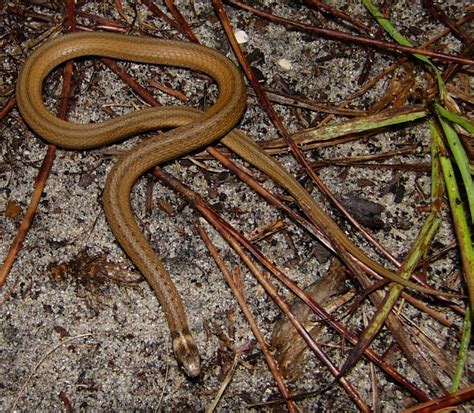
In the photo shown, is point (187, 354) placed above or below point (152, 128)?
below

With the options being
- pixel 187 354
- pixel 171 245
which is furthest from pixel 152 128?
pixel 187 354

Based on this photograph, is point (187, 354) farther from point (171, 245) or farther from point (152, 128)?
point (152, 128)

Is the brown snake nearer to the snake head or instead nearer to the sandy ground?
the snake head

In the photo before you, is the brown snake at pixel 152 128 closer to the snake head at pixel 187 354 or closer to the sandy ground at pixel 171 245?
the snake head at pixel 187 354

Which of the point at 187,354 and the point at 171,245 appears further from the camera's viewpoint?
the point at 171,245

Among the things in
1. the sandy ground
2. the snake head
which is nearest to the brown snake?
the snake head
